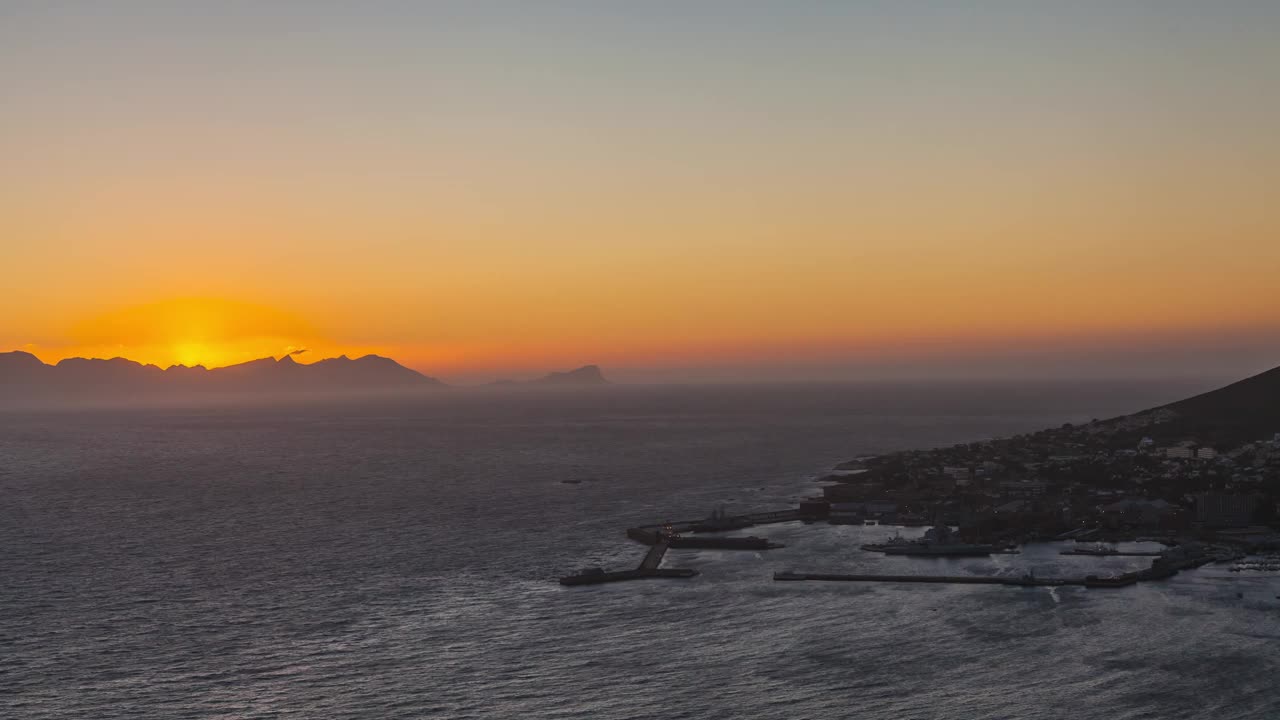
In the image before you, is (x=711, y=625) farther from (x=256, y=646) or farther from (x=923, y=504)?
(x=923, y=504)

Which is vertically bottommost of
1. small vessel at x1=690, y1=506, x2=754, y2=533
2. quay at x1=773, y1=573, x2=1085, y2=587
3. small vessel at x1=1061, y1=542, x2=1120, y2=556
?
small vessel at x1=1061, y1=542, x2=1120, y2=556

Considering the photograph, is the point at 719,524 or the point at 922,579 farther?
the point at 719,524

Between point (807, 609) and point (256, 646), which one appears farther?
point (807, 609)

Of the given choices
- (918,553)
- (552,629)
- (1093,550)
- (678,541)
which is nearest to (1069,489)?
(1093,550)

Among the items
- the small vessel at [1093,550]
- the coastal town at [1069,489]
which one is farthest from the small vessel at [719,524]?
the small vessel at [1093,550]

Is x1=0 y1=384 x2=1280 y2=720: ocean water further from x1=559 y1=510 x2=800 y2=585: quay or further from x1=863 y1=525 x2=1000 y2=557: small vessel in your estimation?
x1=863 y1=525 x2=1000 y2=557: small vessel

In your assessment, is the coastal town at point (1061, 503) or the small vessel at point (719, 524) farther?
the small vessel at point (719, 524)

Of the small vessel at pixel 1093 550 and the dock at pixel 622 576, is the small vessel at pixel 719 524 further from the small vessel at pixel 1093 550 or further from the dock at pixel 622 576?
the small vessel at pixel 1093 550

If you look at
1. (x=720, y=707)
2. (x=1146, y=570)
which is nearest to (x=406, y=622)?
(x=720, y=707)

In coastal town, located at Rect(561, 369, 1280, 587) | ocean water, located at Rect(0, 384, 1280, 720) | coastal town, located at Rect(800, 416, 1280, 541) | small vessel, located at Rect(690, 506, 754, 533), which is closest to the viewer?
ocean water, located at Rect(0, 384, 1280, 720)

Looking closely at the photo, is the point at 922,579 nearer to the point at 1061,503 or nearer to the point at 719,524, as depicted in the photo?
the point at 719,524

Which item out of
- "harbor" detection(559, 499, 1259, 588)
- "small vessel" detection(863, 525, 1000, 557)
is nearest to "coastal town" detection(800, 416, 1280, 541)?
"small vessel" detection(863, 525, 1000, 557)
